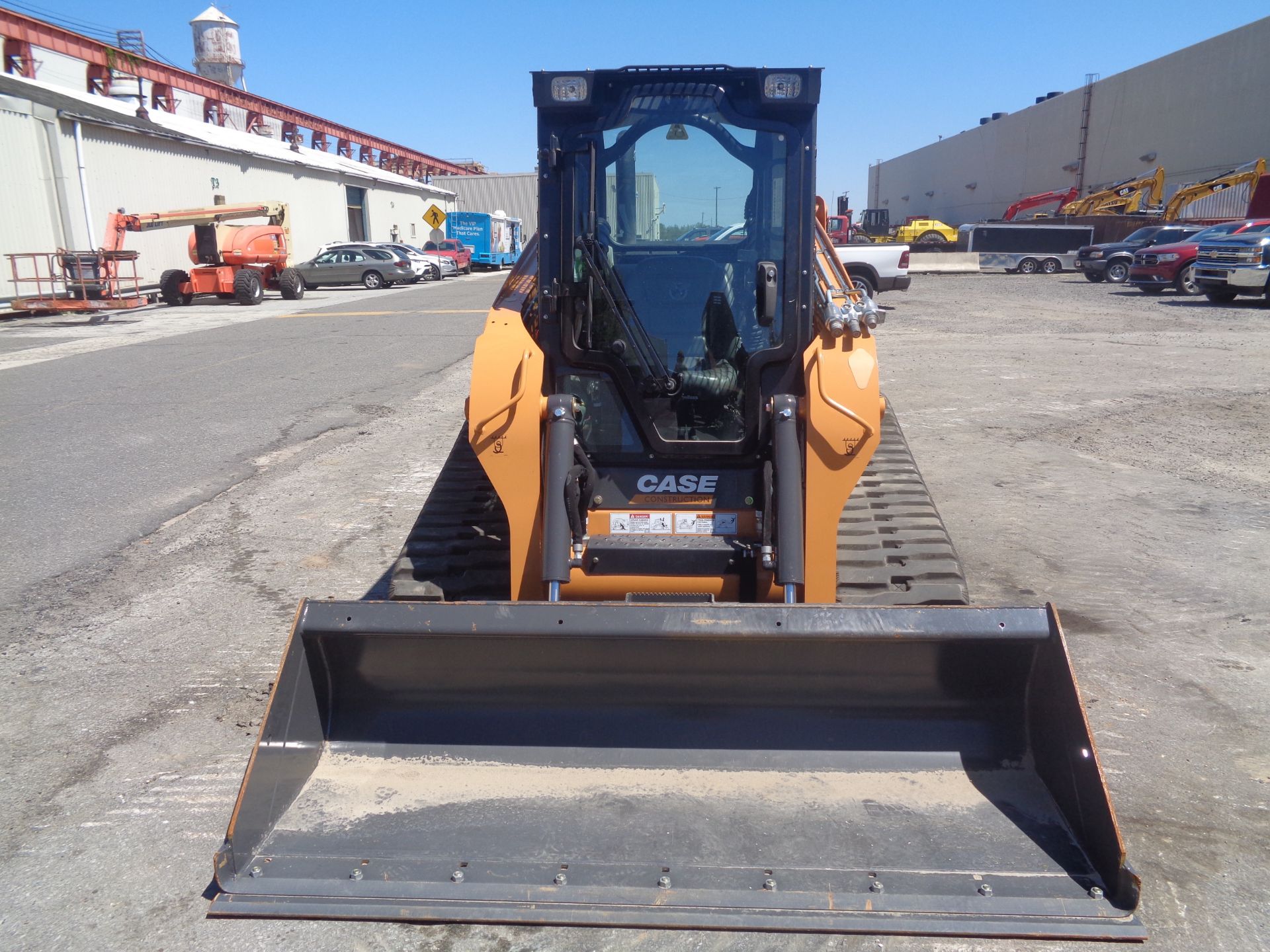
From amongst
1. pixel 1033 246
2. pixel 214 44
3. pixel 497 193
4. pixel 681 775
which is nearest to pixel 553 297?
pixel 681 775

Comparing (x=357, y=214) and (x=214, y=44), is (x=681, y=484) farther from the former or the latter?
(x=214, y=44)

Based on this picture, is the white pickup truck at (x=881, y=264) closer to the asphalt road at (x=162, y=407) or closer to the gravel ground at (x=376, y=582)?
the asphalt road at (x=162, y=407)

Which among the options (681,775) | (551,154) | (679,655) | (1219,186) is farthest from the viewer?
(1219,186)

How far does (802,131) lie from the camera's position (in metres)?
4.15

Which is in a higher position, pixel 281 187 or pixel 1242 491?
pixel 281 187

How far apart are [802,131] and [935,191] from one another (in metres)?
76.2

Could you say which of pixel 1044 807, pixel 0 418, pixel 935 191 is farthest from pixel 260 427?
pixel 935 191

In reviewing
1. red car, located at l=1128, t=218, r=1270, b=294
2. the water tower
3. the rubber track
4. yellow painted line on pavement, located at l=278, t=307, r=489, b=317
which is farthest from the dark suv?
the water tower

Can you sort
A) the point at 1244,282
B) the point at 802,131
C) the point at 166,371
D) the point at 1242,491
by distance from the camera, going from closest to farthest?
the point at 802,131, the point at 1242,491, the point at 166,371, the point at 1244,282

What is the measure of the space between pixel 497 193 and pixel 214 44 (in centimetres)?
1794

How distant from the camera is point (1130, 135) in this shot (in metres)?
47.4

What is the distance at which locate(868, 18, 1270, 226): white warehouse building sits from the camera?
38625mm

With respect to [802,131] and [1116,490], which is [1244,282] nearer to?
[1116,490]

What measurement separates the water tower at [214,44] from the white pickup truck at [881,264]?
151 ft
